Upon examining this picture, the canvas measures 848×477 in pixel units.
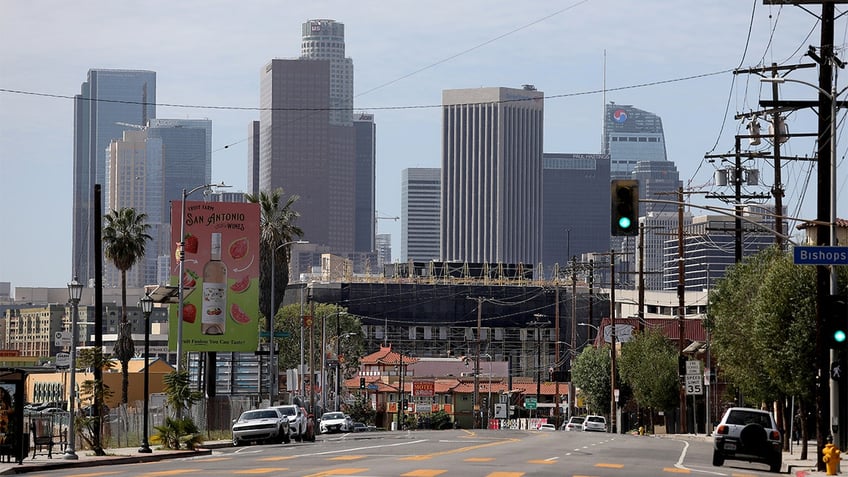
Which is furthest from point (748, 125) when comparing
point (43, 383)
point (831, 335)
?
point (43, 383)

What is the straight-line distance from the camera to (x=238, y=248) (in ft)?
254

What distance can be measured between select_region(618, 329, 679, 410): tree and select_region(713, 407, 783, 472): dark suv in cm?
4831

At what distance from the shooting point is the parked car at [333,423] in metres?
86.3

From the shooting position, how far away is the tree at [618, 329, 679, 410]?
8894 cm

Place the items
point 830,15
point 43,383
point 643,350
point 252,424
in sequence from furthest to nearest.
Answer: point 43,383 → point 643,350 → point 252,424 → point 830,15

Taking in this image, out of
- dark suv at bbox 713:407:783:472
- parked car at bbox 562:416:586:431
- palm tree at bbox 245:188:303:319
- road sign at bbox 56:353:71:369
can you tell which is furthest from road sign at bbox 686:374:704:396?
palm tree at bbox 245:188:303:319

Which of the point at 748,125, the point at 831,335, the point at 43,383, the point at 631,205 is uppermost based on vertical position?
the point at 748,125

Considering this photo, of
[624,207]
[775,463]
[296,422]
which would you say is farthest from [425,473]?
[296,422]

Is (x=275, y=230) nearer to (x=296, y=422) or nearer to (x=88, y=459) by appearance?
(x=296, y=422)

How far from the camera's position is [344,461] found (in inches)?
1462

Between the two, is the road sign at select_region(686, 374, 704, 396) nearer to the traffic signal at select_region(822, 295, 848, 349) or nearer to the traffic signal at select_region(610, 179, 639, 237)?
the traffic signal at select_region(822, 295, 848, 349)

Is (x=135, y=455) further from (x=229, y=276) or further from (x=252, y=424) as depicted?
(x=229, y=276)

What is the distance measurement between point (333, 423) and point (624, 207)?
55.9 metres

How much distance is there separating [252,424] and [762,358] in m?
20.8
